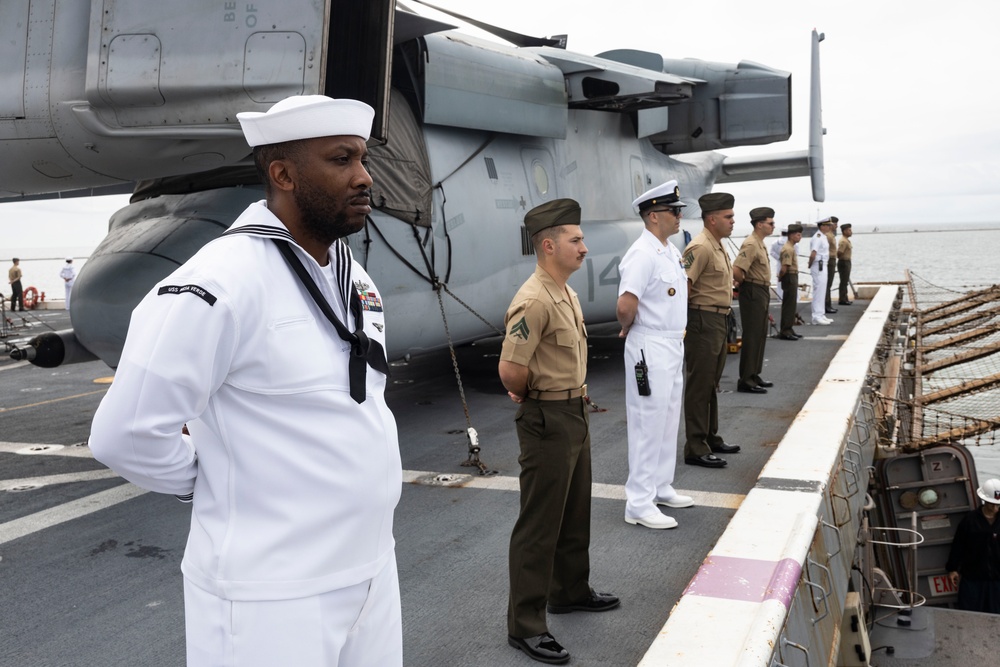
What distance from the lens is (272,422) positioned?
64.6 inches

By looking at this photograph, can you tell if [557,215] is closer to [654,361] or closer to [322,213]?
[654,361]

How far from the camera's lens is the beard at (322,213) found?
5.78ft

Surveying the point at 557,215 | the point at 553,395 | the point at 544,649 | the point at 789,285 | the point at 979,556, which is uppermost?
the point at 789,285

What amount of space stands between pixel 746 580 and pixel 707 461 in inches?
96.0

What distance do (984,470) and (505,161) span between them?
16.4 metres

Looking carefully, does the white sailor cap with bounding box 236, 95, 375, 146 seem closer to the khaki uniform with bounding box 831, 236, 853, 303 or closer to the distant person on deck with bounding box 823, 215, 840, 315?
the distant person on deck with bounding box 823, 215, 840, 315

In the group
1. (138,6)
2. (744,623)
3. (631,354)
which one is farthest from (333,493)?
(138,6)

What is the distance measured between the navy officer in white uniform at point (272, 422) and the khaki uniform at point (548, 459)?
162cm

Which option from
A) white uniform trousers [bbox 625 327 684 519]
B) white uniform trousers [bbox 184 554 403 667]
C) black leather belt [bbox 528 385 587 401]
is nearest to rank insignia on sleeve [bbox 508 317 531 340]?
black leather belt [bbox 528 385 587 401]

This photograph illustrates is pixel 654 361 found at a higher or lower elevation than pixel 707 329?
lower

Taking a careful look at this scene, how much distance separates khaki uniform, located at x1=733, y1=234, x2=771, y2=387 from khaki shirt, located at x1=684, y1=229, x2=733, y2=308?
225 cm

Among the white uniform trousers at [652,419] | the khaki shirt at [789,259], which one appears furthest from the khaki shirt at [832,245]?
the white uniform trousers at [652,419]

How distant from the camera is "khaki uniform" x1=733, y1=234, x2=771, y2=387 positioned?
8.31 metres

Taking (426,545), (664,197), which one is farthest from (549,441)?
(664,197)
